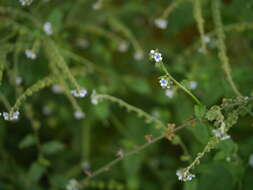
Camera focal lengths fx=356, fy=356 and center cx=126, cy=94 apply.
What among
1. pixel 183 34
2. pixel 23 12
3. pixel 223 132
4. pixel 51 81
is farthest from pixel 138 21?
pixel 223 132

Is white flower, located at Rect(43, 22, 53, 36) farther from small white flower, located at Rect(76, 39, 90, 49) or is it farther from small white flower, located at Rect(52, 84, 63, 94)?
small white flower, located at Rect(76, 39, 90, 49)

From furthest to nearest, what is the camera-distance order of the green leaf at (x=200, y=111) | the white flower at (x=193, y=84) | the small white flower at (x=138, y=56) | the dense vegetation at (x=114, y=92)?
the small white flower at (x=138, y=56)
the white flower at (x=193, y=84)
the dense vegetation at (x=114, y=92)
the green leaf at (x=200, y=111)

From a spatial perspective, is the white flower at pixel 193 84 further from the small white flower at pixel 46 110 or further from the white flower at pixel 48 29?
the small white flower at pixel 46 110

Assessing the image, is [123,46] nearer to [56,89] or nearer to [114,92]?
[114,92]

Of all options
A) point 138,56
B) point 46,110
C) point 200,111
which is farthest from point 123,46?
point 200,111

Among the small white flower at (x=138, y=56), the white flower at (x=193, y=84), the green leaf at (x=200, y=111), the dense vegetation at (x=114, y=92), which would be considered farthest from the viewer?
the small white flower at (x=138, y=56)

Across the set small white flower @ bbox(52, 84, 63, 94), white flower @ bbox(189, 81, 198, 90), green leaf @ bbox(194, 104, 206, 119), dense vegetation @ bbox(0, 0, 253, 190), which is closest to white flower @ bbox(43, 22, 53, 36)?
dense vegetation @ bbox(0, 0, 253, 190)

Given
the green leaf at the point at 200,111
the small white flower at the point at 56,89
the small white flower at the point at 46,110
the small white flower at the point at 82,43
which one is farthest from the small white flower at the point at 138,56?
the green leaf at the point at 200,111

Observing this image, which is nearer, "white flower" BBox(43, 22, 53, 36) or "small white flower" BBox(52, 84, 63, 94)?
"white flower" BBox(43, 22, 53, 36)

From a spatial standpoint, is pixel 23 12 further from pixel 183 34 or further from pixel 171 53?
pixel 183 34
